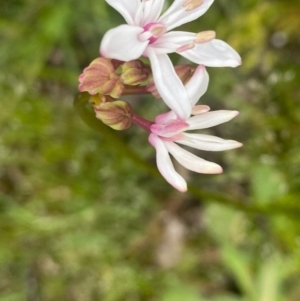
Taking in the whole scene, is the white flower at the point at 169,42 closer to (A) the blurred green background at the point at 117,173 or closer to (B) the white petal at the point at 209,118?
(B) the white petal at the point at 209,118

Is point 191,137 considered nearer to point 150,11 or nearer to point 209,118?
point 209,118

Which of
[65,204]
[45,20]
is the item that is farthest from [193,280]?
[45,20]

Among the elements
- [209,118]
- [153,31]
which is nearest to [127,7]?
[153,31]

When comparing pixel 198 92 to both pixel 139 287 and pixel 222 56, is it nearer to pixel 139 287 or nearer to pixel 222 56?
pixel 222 56

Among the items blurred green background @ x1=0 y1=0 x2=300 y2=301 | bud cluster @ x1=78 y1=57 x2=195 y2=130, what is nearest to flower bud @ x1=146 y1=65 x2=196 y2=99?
bud cluster @ x1=78 y1=57 x2=195 y2=130

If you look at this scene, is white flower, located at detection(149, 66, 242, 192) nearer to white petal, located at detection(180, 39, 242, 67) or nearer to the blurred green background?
white petal, located at detection(180, 39, 242, 67)

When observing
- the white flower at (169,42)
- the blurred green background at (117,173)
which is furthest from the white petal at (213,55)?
the blurred green background at (117,173)
